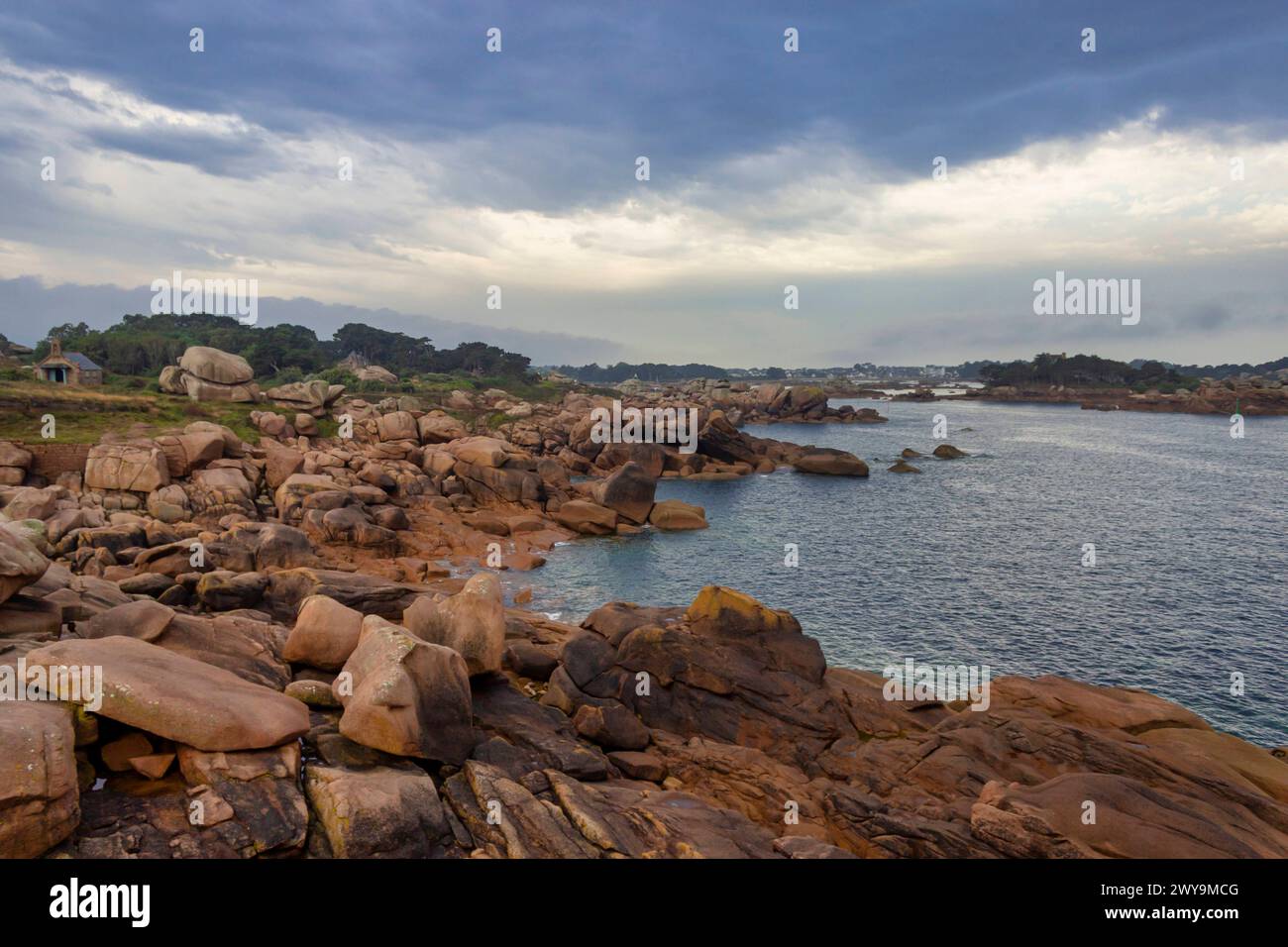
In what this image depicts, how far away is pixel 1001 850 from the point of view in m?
16.1

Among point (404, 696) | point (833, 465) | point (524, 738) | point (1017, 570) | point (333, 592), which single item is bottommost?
point (1017, 570)

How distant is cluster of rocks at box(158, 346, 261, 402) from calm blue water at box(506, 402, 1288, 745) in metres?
39.2

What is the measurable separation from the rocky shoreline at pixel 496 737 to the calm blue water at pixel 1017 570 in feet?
21.0

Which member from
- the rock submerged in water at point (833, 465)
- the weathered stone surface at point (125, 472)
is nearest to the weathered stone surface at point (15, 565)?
the weathered stone surface at point (125, 472)

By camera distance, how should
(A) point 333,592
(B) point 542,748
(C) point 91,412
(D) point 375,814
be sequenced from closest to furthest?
(D) point 375,814 < (B) point 542,748 < (A) point 333,592 < (C) point 91,412

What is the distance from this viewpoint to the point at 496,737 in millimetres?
17766

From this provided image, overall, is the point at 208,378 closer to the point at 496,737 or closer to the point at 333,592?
the point at 333,592

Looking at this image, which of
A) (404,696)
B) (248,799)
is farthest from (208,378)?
(248,799)

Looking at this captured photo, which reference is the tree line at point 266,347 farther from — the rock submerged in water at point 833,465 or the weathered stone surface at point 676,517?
the rock submerged in water at point 833,465

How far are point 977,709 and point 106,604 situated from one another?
28668mm

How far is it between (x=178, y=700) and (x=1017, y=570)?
159 feet

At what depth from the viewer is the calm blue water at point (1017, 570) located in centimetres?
3259
